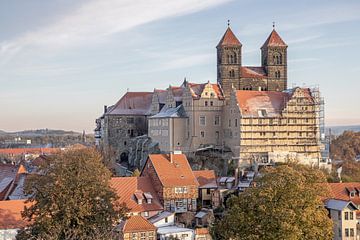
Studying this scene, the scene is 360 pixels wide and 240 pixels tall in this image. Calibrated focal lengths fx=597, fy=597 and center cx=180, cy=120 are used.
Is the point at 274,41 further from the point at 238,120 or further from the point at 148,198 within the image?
the point at 148,198

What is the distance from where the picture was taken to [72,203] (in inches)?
1416

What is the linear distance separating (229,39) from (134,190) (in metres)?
32.2

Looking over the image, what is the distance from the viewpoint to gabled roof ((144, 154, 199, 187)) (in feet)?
179

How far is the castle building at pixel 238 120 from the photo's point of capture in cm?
6644

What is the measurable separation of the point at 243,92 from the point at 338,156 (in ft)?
91.0

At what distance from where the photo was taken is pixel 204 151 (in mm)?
69688

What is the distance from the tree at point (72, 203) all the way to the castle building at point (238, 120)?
3049 cm

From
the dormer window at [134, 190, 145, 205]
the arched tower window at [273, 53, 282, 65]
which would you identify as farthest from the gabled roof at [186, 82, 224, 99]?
the dormer window at [134, 190, 145, 205]

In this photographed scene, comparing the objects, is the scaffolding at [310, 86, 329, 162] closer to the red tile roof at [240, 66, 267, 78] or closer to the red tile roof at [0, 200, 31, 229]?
the red tile roof at [240, 66, 267, 78]

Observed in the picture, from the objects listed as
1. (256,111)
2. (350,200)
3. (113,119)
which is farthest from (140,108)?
(350,200)

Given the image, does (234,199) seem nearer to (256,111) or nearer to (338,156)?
(256,111)

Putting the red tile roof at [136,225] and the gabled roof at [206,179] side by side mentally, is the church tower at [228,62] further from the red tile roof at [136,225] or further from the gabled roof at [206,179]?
the red tile roof at [136,225]

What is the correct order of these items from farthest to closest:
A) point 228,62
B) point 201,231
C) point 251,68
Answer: point 251,68, point 228,62, point 201,231

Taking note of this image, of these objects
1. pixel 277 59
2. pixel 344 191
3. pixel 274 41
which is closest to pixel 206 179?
pixel 344 191
